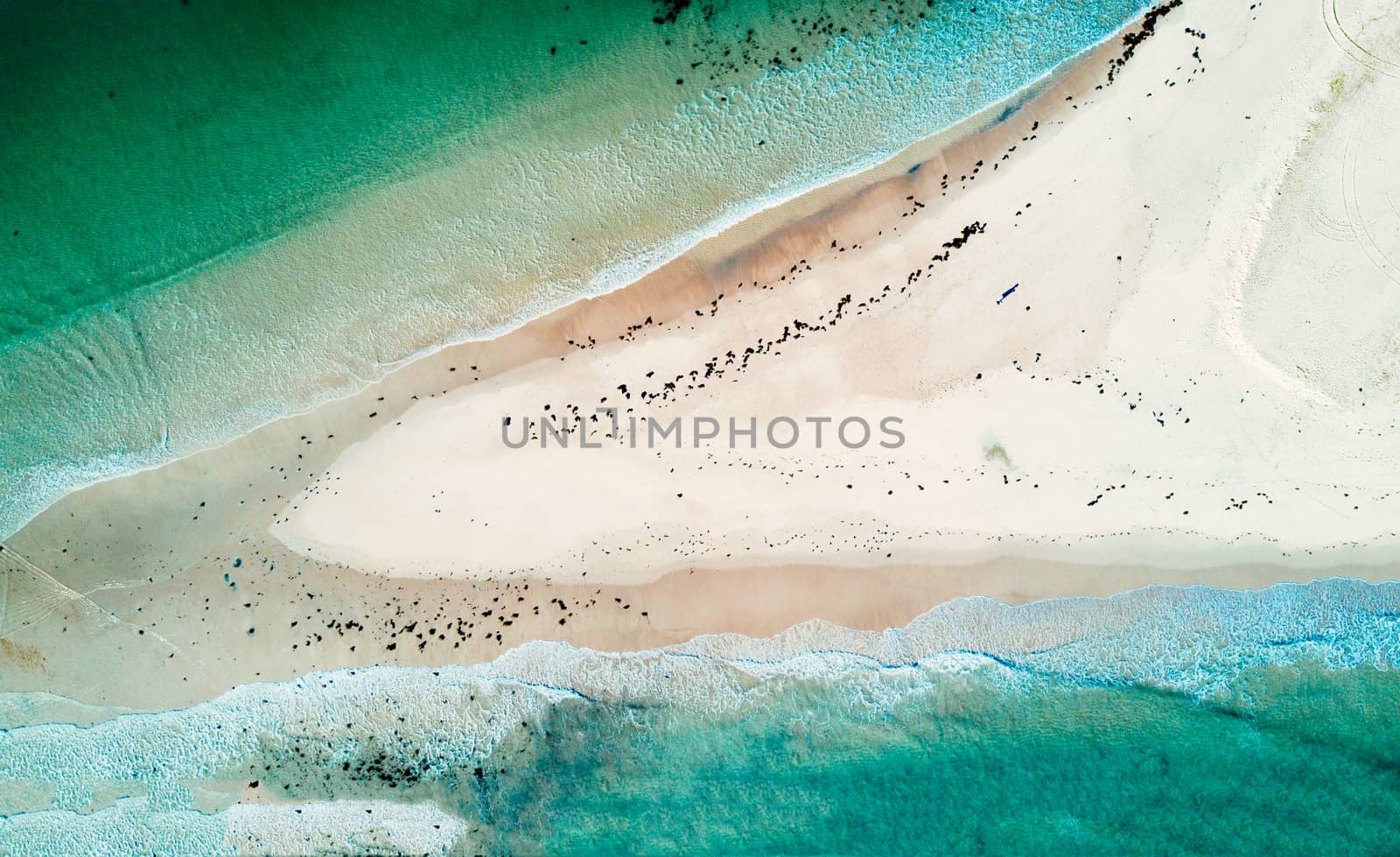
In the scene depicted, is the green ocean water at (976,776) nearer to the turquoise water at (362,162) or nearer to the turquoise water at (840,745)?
the turquoise water at (840,745)

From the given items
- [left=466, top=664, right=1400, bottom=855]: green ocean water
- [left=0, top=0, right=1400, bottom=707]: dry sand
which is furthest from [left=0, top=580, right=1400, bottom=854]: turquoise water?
[left=0, top=0, right=1400, bottom=707]: dry sand

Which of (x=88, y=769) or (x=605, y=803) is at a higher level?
(x=88, y=769)

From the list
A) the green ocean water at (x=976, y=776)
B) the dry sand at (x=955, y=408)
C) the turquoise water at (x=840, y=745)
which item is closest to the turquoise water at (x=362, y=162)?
the dry sand at (x=955, y=408)

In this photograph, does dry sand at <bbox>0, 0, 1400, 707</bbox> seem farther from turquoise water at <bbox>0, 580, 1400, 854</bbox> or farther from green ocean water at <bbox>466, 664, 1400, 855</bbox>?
green ocean water at <bbox>466, 664, 1400, 855</bbox>

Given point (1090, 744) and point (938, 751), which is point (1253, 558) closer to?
point (1090, 744)

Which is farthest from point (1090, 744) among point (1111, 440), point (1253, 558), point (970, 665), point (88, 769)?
point (88, 769)
